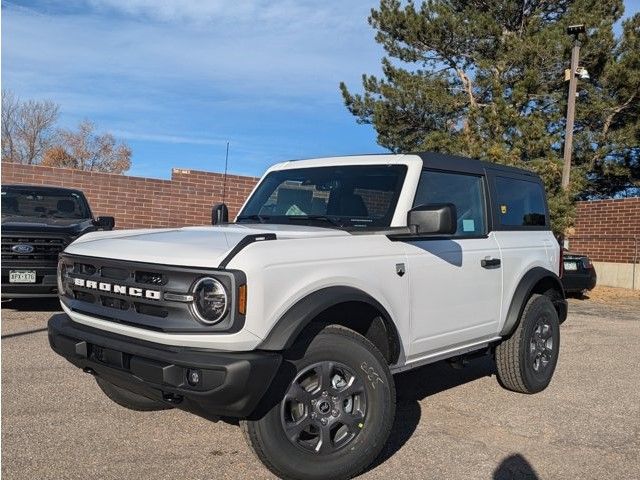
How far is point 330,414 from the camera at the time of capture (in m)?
3.48

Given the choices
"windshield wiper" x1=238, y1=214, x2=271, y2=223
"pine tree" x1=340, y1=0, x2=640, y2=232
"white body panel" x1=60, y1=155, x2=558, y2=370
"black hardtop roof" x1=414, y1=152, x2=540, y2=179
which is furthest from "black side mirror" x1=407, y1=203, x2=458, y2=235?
"pine tree" x1=340, y1=0, x2=640, y2=232

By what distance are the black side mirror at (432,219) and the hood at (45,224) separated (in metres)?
5.91

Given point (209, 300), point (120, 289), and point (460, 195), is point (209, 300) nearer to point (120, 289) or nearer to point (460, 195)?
point (120, 289)

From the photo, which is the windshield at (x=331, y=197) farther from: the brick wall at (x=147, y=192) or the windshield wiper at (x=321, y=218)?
the brick wall at (x=147, y=192)

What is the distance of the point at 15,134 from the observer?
1540 inches

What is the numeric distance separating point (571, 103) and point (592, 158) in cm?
612

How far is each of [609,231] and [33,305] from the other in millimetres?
14738

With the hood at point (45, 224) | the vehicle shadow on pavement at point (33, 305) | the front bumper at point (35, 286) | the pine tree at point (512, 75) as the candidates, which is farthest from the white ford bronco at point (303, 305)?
the pine tree at point (512, 75)

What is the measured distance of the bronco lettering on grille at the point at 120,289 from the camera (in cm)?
329

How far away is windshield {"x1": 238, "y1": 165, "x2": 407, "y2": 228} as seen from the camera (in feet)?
14.2

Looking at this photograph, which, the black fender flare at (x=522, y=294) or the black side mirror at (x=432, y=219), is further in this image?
the black fender flare at (x=522, y=294)

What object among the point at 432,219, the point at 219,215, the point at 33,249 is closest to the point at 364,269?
the point at 432,219

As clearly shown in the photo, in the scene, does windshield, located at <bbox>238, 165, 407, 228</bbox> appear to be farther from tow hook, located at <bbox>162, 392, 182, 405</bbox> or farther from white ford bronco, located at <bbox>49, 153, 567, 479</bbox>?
tow hook, located at <bbox>162, 392, 182, 405</bbox>

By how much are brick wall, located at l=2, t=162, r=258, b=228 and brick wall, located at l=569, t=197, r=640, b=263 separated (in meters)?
9.90
